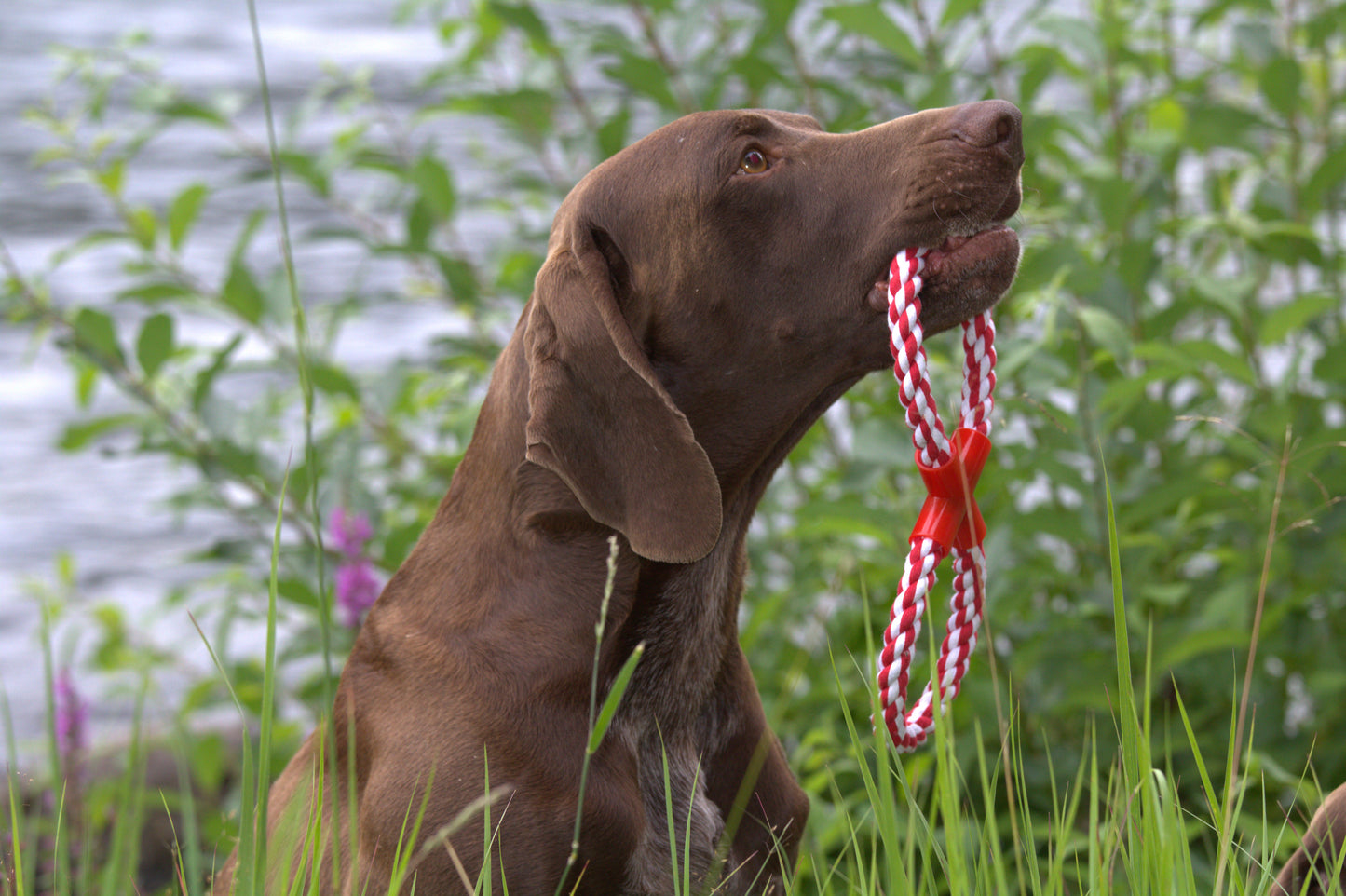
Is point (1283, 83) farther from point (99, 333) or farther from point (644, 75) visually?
point (99, 333)

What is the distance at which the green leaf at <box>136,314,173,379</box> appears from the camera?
3846 millimetres

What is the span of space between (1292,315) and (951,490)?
4.70 ft

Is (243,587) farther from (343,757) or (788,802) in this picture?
(788,802)

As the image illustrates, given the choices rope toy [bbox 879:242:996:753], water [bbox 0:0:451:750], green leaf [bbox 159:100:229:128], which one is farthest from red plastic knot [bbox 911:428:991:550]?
green leaf [bbox 159:100:229:128]

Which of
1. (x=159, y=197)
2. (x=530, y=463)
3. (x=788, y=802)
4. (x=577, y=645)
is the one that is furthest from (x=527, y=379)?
(x=159, y=197)

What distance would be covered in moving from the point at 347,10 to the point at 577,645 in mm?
12703

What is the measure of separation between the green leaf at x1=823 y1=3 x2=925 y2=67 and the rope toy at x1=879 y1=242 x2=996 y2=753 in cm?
134

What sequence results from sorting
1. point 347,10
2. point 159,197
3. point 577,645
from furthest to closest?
point 347,10 < point 159,197 < point 577,645

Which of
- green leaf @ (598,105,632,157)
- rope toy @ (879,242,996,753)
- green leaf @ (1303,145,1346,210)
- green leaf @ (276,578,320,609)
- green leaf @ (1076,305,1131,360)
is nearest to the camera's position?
rope toy @ (879,242,996,753)

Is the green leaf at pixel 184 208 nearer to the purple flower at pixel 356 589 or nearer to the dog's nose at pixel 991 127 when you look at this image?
the purple flower at pixel 356 589

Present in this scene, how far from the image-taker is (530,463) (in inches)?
96.3

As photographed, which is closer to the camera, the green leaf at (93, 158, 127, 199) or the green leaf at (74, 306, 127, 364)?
the green leaf at (74, 306, 127, 364)

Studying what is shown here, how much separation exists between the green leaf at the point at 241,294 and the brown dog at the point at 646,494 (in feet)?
5.67

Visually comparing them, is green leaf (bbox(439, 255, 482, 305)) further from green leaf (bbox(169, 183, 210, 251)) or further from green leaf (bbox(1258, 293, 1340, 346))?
green leaf (bbox(1258, 293, 1340, 346))
